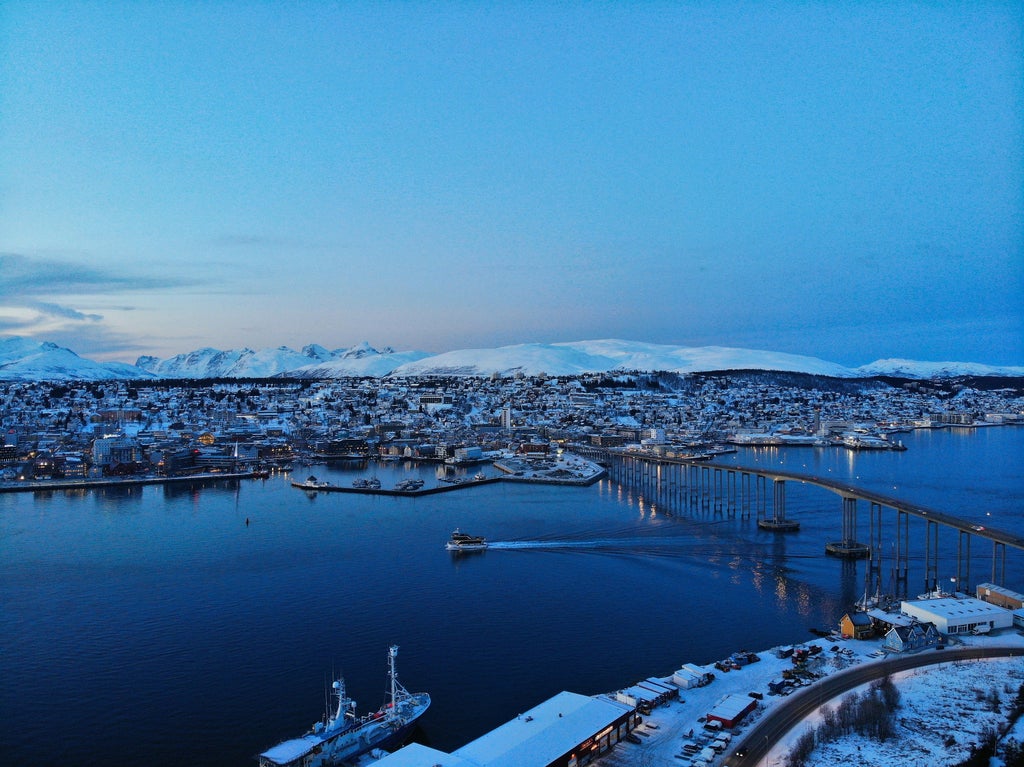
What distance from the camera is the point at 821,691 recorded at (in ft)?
15.0

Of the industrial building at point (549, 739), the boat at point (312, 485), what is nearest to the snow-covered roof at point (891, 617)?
the industrial building at point (549, 739)

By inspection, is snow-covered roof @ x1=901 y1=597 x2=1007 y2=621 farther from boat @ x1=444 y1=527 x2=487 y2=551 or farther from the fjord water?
boat @ x1=444 y1=527 x2=487 y2=551

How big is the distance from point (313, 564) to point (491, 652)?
3660mm

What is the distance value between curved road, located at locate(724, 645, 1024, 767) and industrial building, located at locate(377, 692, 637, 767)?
2.10 ft

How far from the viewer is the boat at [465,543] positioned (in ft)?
30.7

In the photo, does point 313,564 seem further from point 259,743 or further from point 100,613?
point 259,743

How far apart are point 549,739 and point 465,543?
5.57 metres

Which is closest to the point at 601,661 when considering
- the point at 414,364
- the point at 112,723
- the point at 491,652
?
the point at 491,652

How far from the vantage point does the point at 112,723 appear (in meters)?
4.71

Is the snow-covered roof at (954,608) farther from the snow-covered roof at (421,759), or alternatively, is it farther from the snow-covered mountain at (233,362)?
the snow-covered mountain at (233,362)

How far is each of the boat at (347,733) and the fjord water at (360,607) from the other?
0.20m

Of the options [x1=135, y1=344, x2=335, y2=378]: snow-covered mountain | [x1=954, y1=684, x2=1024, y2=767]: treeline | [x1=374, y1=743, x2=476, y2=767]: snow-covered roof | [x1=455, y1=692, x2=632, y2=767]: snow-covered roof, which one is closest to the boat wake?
[x1=455, y1=692, x2=632, y2=767]: snow-covered roof

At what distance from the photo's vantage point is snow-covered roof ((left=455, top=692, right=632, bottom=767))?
148 inches

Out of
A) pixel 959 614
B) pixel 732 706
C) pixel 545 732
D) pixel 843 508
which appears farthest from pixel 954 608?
pixel 545 732
